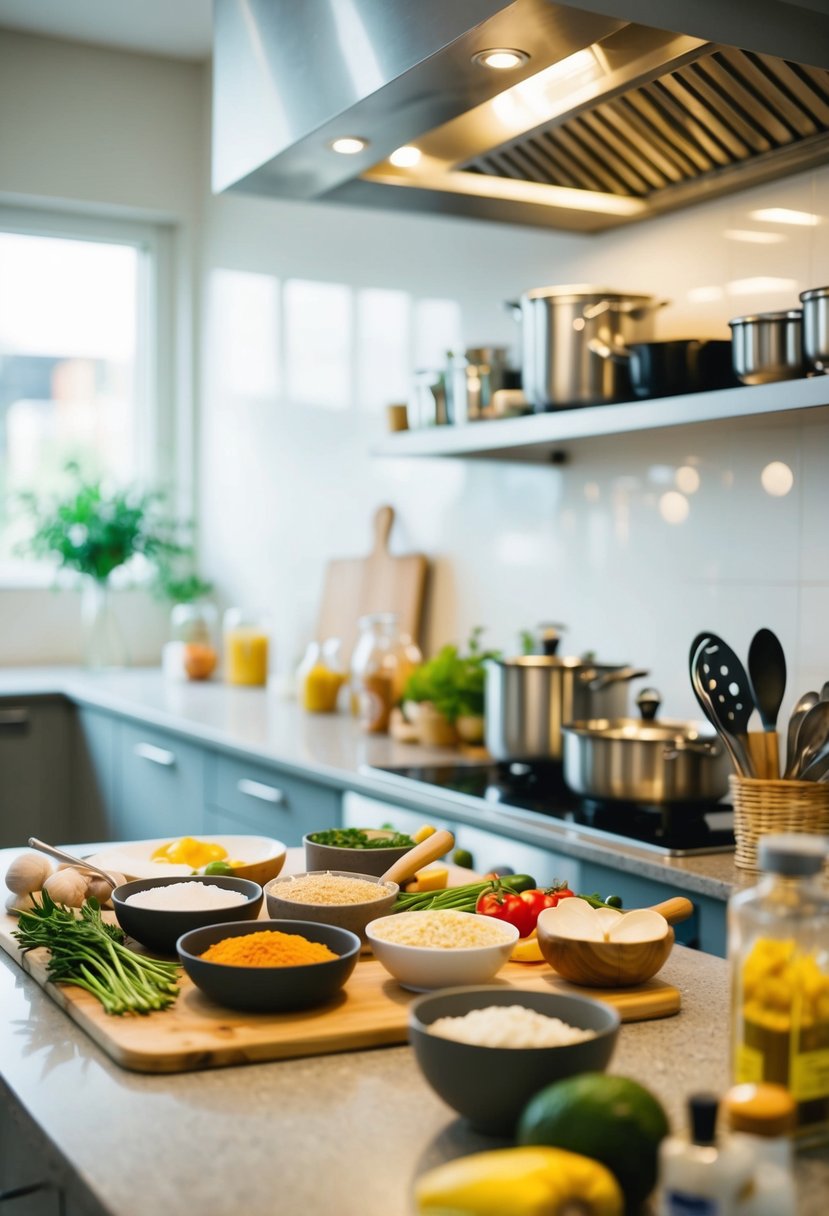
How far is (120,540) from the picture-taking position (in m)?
4.66

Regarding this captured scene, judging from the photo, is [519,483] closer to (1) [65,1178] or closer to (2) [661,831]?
(2) [661,831]

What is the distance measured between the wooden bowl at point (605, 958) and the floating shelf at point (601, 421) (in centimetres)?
92

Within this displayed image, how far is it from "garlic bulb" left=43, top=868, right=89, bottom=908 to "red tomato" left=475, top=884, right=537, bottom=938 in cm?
43

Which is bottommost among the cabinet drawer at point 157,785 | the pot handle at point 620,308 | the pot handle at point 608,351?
the cabinet drawer at point 157,785

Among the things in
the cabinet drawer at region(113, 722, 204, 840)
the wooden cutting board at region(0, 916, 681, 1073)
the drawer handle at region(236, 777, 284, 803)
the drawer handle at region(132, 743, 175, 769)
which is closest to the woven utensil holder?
the wooden cutting board at region(0, 916, 681, 1073)

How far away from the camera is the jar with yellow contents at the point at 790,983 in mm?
921

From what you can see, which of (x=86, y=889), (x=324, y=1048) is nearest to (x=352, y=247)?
(x=86, y=889)

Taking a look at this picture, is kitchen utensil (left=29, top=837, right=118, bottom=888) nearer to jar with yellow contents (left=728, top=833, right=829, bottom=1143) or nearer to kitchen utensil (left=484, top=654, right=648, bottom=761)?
jar with yellow contents (left=728, top=833, right=829, bottom=1143)

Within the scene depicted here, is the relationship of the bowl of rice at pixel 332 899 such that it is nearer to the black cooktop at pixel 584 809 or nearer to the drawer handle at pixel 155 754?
the black cooktop at pixel 584 809

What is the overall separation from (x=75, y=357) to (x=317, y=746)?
251cm

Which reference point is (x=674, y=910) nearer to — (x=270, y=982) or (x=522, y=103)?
(x=270, y=982)

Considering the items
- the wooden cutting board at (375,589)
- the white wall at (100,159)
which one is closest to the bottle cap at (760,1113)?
the wooden cutting board at (375,589)

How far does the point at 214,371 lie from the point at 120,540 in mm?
725

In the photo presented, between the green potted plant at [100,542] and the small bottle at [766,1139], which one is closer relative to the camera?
the small bottle at [766,1139]
